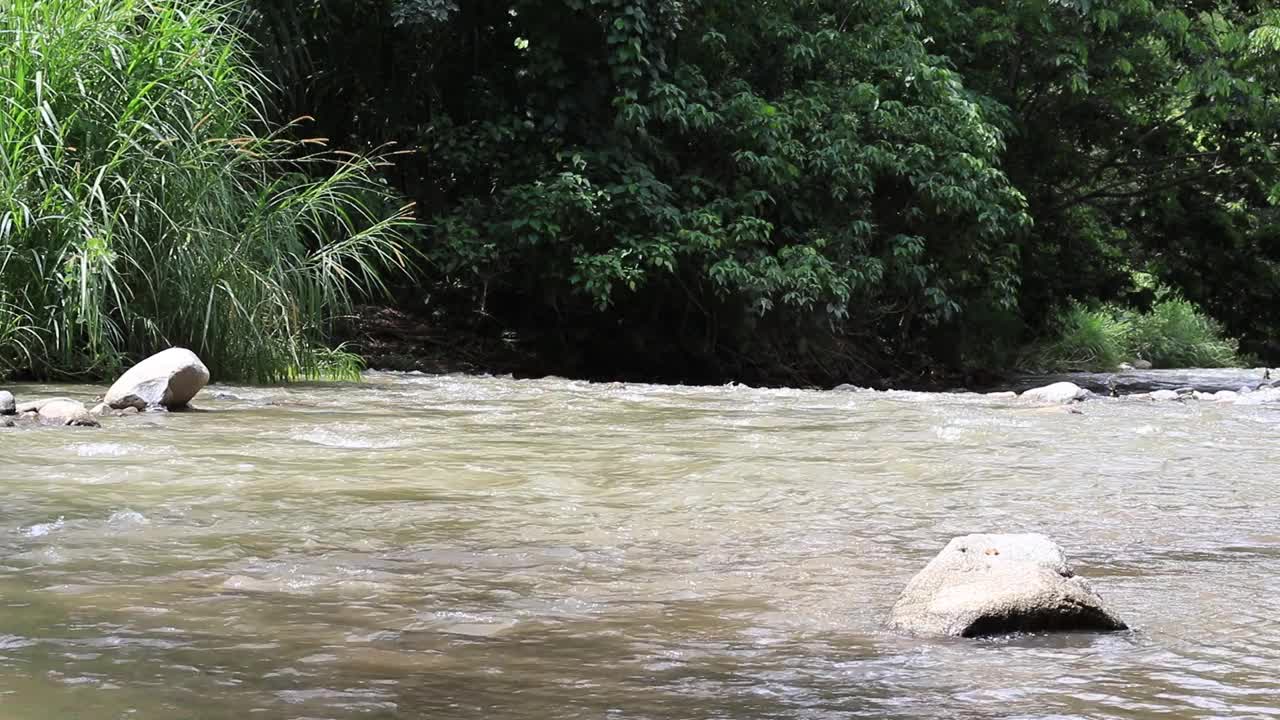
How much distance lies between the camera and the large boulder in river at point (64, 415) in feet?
15.8

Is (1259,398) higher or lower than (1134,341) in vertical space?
lower

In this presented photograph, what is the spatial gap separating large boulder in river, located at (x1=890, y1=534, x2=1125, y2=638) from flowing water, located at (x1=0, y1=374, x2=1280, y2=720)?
41 millimetres

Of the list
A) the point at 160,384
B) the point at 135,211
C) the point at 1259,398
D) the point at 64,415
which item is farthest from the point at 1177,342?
the point at 64,415

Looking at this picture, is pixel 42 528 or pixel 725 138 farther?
pixel 725 138

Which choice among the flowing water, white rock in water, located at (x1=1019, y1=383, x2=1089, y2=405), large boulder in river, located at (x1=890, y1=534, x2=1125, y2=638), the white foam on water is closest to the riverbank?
white rock in water, located at (x1=1019, y1=383, x2=1089, y2=405)

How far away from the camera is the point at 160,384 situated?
215 inches

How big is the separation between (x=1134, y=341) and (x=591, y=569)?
17493 mm

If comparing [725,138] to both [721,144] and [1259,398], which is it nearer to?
[721,144]

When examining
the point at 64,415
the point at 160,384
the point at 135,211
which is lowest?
the point at 64,415

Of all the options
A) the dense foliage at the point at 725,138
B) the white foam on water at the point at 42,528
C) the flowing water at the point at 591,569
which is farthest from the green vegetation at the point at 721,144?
the white foam on water at the point at 42,528

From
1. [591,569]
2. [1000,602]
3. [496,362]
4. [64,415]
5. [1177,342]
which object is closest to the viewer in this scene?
[1000,602]

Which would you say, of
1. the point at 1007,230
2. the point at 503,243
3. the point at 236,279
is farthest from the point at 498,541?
the point at 1007,230

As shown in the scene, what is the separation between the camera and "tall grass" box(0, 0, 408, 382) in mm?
6160

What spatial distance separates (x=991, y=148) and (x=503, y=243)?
4.01 m
